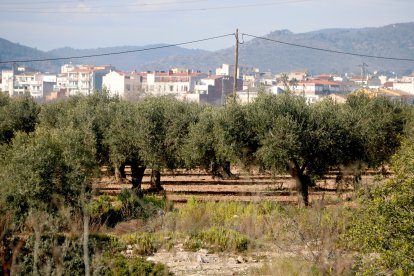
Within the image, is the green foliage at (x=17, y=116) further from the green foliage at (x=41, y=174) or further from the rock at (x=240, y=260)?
the rock at (x=240, y=260)

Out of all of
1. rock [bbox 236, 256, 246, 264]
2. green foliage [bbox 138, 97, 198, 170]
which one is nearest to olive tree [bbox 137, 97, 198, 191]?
green foliage [bbox 138, 97, 198, 170]

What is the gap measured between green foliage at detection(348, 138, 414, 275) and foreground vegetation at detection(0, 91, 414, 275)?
23 millimetres

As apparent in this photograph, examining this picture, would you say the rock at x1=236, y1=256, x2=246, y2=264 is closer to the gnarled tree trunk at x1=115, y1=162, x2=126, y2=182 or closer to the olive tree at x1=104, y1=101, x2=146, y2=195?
the olive tree at x1=104, y1=101, x2=146, y2=195

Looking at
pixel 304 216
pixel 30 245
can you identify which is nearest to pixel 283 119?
pixel 304 216

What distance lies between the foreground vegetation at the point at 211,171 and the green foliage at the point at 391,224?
0.02 m

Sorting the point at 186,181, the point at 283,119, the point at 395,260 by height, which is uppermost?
the point at 283,119

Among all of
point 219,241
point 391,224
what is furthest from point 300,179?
point 391,224

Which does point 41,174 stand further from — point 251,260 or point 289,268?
point 289,268

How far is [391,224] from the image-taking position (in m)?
10.7

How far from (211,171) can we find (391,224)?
20.9 m

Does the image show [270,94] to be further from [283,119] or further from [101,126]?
[101,126]

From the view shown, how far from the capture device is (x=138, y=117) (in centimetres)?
2855

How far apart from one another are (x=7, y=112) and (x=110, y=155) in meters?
11.0

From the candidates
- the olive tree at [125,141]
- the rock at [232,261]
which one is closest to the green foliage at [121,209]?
the olive tree at [125,141]
